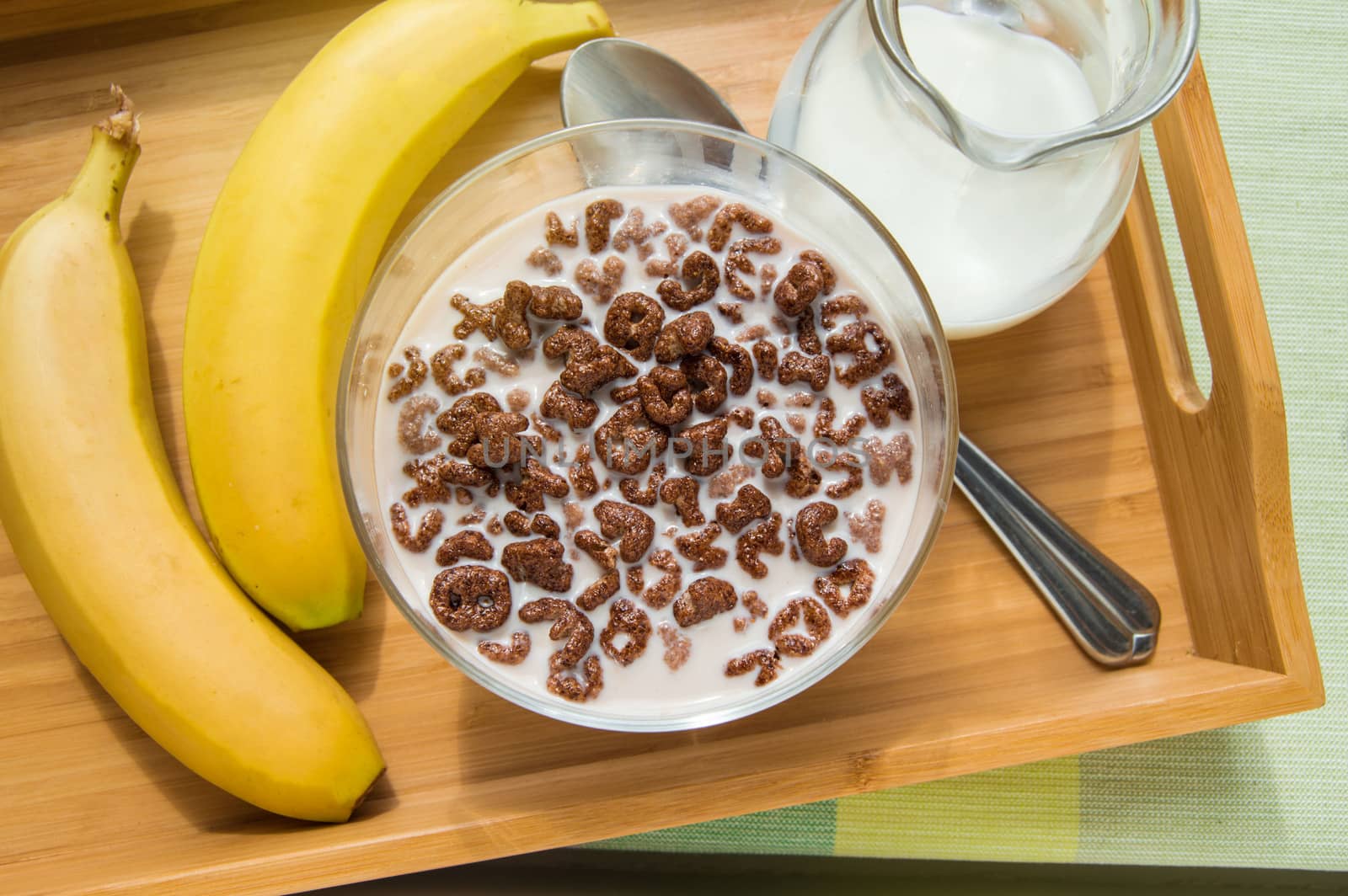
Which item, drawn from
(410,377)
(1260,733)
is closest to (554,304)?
(410,377)

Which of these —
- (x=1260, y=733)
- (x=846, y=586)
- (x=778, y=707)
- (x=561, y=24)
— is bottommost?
(x=1260, y=733)

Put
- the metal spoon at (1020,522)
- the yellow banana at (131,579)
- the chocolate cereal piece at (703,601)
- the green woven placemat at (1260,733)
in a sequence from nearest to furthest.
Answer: the chocolate cereal piece at (703,601), the yellow banana at (131,579), the metal spoon at (1020,522), the green woven placemat at (1260,733)

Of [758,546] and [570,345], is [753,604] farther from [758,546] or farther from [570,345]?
[570,345]

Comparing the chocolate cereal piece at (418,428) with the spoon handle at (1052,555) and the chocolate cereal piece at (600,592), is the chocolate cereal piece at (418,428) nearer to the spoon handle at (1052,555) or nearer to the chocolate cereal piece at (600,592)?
the chocolate cereal piece at (600,592)

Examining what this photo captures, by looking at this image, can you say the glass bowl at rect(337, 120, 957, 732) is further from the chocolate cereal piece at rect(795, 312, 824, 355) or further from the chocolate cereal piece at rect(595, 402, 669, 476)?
the chocolate cereal piece at rect(595, 402, 669, 476)

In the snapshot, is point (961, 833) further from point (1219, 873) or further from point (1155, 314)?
point (1155, 314)

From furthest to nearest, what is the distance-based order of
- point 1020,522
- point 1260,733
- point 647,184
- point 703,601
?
point 1260,733
point 1020,522
point 647,184
point 703,601

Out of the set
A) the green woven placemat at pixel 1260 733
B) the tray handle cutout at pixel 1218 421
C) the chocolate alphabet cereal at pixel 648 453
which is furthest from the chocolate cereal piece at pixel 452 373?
the tray handle cutout at pixel 1218 421

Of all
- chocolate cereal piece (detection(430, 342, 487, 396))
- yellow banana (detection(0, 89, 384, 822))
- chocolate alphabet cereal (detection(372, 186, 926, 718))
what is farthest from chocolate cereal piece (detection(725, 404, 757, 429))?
yellow banana (detection(0, 89, 384, 822))
